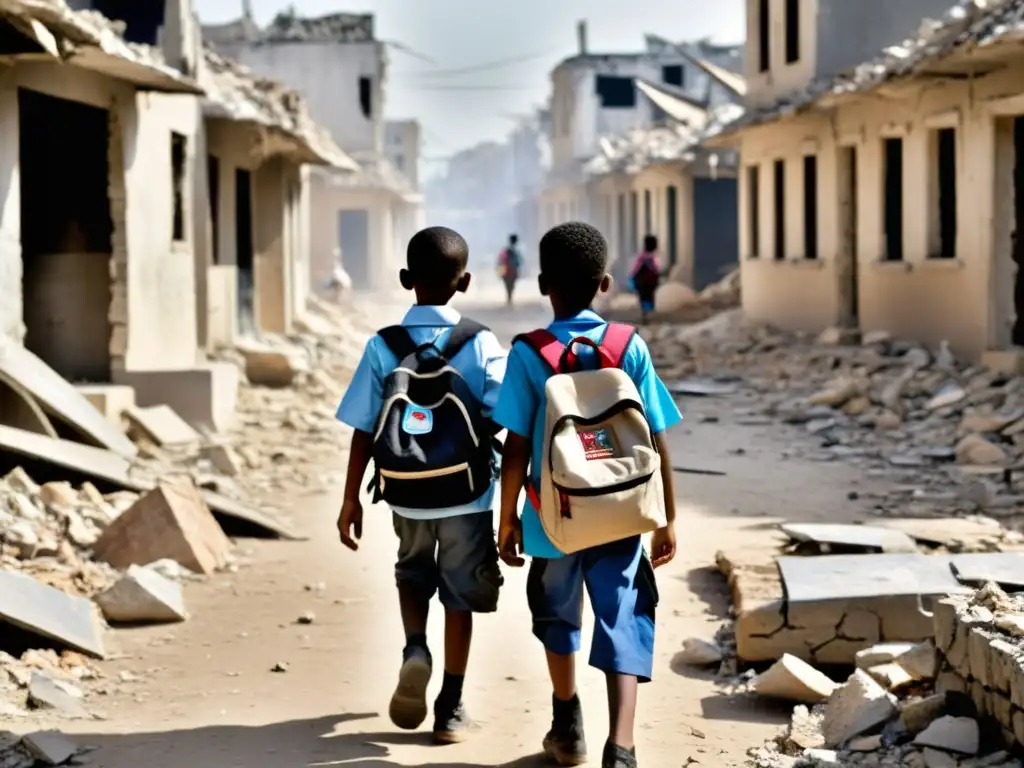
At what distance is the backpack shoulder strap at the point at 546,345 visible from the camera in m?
4.14

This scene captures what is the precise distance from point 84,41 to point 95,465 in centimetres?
266

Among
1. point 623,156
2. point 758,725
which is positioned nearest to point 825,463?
point 758,725

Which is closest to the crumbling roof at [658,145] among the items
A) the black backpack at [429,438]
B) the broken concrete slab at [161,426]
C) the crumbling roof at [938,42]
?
the crumbling roof at [938,42]

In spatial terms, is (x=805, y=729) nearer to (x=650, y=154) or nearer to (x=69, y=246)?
(x=69, y=246)

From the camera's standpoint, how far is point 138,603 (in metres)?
6.77

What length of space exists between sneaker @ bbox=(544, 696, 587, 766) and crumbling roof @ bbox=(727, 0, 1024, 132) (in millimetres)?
8902

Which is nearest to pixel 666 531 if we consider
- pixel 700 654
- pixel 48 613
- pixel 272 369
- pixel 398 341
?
pixel 398 341

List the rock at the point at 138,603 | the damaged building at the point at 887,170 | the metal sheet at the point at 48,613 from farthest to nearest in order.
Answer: the damaged building at the point at 887,170 < the rock at the point at 138,603 < the metal sheet at the point at 48,613

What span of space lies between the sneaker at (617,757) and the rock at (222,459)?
704cm

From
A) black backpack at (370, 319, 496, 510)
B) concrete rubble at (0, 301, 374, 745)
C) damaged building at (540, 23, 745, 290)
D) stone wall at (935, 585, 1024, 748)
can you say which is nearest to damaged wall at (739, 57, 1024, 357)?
damaged building at (540, 23, 745, 290)

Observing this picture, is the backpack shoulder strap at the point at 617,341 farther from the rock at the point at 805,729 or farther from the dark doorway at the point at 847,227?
the dark doorway at the point at 847,227

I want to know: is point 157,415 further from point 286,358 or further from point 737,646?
point 737,646

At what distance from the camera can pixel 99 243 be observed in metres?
12.4

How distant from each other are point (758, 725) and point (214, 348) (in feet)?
39.3
